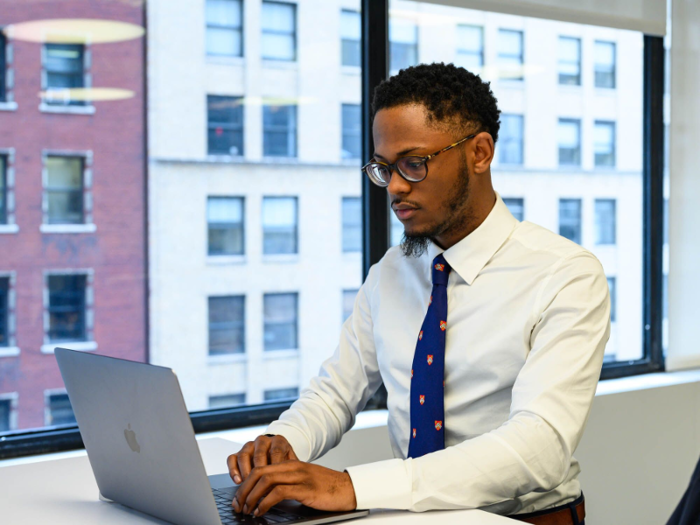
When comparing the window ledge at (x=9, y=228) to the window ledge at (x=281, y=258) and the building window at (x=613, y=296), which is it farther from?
the building window at (x=613, y=296)

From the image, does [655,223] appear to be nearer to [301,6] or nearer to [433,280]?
[301,6]

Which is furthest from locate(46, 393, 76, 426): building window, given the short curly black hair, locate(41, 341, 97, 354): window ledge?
the short curly black hair

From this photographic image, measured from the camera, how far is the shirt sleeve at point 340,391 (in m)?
1.61

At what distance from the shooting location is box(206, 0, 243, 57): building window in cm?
261

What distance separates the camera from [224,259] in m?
2.69

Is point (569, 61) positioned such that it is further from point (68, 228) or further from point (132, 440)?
point (132, 440)

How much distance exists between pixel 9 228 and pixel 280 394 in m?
1.11

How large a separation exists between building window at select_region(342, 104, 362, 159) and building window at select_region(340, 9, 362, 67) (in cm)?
17

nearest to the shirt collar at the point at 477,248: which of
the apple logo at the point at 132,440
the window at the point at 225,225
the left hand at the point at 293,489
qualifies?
the left hand at the point at 293,489

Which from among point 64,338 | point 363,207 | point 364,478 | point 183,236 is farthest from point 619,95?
point 364,478

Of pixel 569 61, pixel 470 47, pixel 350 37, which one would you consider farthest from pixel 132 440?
pixel 569 61

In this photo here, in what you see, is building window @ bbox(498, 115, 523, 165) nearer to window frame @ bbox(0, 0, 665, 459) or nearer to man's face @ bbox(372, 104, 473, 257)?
window frame @ bbox(0, 0, 665, 459)

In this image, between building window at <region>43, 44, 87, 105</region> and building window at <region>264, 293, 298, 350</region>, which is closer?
building window at <region>43, 44, 87, 105</region>

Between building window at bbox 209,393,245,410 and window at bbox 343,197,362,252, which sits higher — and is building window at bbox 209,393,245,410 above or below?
below
